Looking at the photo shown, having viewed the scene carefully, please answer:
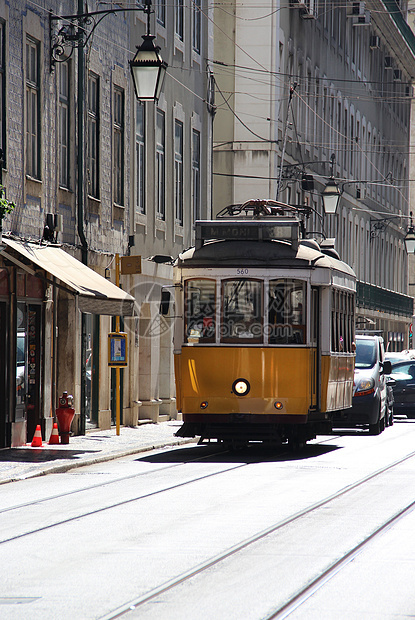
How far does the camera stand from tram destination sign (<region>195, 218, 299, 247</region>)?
19.4 meters

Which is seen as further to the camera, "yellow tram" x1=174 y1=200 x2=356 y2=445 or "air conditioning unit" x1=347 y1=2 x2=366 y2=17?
"air conditioning unit" x1=347 y1=2 x2=366 y2=17

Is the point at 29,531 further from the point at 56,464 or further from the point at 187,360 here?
the point at 187,360

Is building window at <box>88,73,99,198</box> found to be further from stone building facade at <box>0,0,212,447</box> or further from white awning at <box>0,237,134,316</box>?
white awning at <box>0,237,134,316</box>

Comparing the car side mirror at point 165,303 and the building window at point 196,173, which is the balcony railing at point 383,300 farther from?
the car side mirror at point 165,303

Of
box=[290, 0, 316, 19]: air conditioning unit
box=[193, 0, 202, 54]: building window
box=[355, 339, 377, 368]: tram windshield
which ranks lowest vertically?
box=[355, 339, 377, 368]: tram windshield

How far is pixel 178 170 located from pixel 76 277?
38.9 feet

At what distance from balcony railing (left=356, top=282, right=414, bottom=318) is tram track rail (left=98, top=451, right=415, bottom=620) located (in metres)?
39.9

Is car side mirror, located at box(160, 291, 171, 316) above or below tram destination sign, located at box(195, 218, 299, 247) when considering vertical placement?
below

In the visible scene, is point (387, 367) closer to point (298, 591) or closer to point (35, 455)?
point (35, 455)

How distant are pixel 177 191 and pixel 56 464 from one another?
14975 millimetres

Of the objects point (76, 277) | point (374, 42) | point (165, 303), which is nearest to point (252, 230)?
point (165, 303)

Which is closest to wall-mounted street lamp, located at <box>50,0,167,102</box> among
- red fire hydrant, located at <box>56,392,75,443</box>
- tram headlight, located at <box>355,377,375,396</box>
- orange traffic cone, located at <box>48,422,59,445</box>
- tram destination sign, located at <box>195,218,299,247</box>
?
Result: tram destination sign, located at <box>195,218,299,247</box>

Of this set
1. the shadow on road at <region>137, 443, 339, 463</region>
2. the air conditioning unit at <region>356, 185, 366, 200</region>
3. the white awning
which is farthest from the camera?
the air conditioning unit at <region>356, 185, 366, 200</region>

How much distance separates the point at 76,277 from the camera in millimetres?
20109
